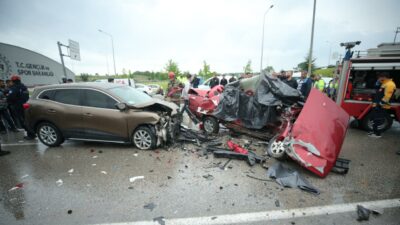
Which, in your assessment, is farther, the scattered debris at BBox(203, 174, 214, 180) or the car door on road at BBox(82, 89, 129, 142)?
the car door on road at BBox(82, 89, 129, 142)

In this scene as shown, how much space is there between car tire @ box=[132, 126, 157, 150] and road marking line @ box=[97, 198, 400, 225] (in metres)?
2.49

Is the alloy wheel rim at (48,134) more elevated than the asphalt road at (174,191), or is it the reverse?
the alloy wheel rim at (48,134)

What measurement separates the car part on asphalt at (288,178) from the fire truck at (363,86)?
5.07m

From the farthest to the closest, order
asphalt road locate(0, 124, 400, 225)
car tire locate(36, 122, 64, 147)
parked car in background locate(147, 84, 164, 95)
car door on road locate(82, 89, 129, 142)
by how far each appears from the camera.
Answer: parked car in background locate(147, 84, 164, 95) < car tire locate(36, 122, 64, 147) < car door on road locate(82, 89, 129, 142) < asphalt road locate(0, 124, 400, 225)

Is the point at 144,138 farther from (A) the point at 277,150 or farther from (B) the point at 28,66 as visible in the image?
(B) the point at 28,66

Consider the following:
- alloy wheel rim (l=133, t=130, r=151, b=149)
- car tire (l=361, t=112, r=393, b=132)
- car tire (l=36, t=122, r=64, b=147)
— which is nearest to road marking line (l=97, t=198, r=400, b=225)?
alloy wheel rim (l=133, t=130, r=151, b=149)

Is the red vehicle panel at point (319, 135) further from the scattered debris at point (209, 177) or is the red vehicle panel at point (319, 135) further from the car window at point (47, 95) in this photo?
the car window at point (47, 95)

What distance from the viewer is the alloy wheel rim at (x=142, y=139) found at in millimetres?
4848

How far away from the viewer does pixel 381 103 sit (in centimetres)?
598

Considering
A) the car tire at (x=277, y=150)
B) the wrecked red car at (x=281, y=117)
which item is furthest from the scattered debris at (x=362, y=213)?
the car tire at (x=277, y=150)

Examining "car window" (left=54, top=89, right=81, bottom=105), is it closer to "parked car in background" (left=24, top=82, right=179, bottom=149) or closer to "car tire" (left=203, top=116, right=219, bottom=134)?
"parked car in background" (left=24, top=82, right=179, bottom=149)

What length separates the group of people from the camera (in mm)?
6219

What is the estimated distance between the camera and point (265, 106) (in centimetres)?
528

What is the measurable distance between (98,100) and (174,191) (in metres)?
3.22
